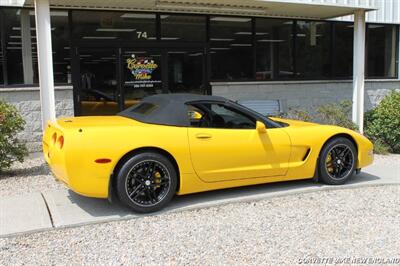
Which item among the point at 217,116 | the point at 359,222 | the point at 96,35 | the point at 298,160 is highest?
the point at 96,35

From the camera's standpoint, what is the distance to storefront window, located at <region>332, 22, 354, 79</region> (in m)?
13.3

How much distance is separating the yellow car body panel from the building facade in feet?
14.0

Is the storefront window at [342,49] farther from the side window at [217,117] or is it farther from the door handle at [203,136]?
the door handle at [203,136]

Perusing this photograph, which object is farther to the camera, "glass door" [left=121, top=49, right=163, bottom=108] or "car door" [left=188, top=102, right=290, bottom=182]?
"glass door" [left=121, top=49, right=163, bottom=108]

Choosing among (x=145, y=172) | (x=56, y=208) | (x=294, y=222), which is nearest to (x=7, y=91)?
(x=56, y=208)

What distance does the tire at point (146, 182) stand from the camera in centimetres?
526

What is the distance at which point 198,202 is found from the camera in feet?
19.2

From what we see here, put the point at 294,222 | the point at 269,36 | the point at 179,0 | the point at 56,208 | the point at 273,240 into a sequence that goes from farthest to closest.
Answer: the point at 269,36, the point at 179,0, the point at 56,208, the point at 294,222, the point at 273,240

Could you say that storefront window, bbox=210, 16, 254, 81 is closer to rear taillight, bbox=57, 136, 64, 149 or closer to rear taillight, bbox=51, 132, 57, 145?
rear taillight, bbox=51, 132, 57, 145

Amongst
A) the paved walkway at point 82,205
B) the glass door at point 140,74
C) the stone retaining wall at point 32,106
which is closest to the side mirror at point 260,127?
the paved walkway at point 82,205

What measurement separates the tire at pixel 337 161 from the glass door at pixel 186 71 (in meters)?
5.40

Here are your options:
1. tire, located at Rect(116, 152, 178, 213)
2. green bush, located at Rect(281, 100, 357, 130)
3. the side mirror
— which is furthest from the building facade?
tire, located at Rect(116, 152, 178, 213)

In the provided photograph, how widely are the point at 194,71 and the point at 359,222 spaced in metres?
6.95

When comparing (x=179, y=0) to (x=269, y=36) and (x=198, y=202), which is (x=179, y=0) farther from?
(x=198, y=202)
